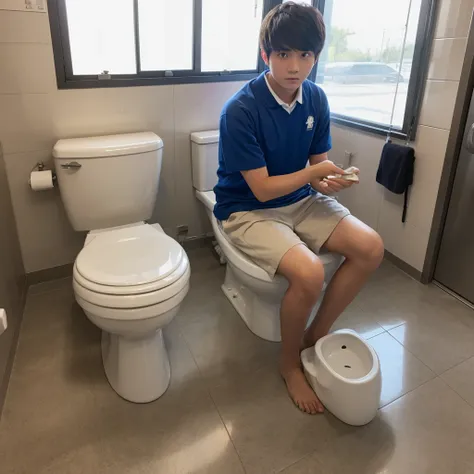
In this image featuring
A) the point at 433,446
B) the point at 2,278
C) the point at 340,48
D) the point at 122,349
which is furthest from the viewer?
the point at 340,48

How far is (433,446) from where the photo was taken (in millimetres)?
1289

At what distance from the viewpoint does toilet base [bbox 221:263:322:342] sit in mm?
1535

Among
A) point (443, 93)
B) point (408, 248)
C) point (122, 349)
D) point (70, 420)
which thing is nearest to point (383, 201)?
point (408, 248)

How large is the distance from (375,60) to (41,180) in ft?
5.35

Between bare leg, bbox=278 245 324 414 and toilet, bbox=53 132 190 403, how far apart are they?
0.34 m

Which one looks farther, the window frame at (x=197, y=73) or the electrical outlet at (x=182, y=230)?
the electrical outlet at (x=182, y=230)

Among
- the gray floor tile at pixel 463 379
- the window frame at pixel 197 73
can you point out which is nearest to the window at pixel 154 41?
the window frame at pixel 197 73

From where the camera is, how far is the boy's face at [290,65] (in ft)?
4.38

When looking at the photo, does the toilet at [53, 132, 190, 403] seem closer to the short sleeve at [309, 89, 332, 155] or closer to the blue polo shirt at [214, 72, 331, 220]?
the blue polo shirt at [214, 72, 331, 220]

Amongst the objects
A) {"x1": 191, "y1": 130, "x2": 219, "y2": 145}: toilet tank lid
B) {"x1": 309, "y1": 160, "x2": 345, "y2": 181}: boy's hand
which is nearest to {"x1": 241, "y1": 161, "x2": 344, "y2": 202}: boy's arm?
{"x1": 309, "y1": 160, "x2": 345, "y2": 181}: boy's hand

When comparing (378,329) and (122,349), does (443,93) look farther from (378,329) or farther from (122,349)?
(122,349)

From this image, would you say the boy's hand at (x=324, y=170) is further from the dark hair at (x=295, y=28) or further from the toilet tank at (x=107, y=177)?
the toilet tank at (x=107, y=177)

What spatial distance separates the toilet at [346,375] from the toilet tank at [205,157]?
0.95m

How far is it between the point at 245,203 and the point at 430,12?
1.10 metres
